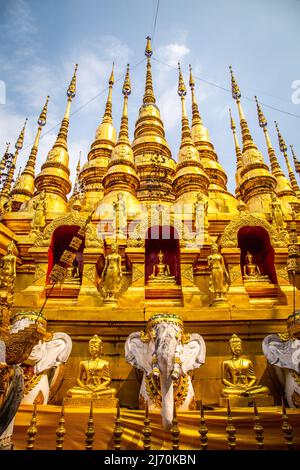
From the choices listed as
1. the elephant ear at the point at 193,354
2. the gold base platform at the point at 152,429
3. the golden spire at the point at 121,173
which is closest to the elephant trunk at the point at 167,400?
the gold base platform at the point at 152,429

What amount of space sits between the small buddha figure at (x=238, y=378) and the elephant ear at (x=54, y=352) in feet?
8.28

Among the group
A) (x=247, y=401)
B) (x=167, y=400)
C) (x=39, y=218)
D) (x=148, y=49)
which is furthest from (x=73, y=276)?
(x=148, y=49)

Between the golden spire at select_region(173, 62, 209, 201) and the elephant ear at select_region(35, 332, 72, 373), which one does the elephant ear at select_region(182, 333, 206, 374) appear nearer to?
the elephant ear at select_region(35, 332, 72, 373)

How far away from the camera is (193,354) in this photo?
496 centimetres

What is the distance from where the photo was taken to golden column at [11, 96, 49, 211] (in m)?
17.1

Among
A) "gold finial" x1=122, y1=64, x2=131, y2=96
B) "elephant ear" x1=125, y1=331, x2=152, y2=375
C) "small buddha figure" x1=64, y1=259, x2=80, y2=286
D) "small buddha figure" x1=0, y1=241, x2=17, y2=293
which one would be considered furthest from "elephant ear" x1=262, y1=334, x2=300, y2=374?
"gold finial" x1=122, y1=64, x2=131, y2=96

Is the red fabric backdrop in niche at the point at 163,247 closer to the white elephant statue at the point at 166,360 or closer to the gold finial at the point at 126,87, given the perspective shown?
the white elephant statue at the point at 166,360

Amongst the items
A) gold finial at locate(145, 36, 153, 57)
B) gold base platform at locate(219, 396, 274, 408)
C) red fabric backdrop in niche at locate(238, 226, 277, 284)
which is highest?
gold finial at locate(145, 36, 153, 57)

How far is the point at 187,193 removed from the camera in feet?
40.3

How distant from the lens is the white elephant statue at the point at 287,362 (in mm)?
4801

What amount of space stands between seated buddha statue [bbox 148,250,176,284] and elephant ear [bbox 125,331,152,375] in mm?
2789

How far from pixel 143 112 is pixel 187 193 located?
8687 mm

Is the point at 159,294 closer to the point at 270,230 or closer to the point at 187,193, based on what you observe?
the point at 270,230
